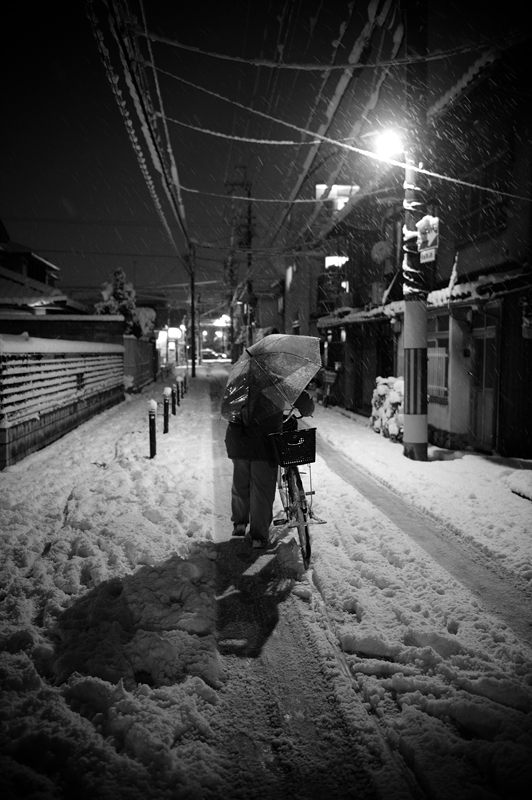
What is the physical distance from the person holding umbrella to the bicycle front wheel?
23 cm

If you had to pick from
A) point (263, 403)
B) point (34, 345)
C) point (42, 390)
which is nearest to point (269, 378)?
point (263, 403)

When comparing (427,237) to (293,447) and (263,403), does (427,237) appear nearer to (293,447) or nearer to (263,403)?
(263,403)

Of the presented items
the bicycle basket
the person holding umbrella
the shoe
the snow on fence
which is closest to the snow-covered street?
the shoe

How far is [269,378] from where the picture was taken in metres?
5.09

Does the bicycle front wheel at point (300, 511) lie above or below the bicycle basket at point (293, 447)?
below

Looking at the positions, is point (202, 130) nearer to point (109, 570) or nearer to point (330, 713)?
point (109, 570)

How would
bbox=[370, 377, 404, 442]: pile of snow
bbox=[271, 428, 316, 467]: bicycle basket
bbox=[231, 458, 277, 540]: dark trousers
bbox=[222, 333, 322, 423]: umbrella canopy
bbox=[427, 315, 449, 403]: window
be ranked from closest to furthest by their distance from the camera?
bbox=[271, 428, 316, 467]: bicycle basket → bbox=[222, 333, 322, 423]: umbrella canopy → bbox=[231, 458, 277, 540]: dark trousers → bbox=[370, 377, 404, 442]: pile of snow → bbox=[427, 315, 449, 403]: window

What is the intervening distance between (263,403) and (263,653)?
2303 millimetres

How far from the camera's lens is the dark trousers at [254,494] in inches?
210

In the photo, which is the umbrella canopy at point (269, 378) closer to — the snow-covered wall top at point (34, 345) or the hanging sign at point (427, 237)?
the hanging sign at point (427, 237)

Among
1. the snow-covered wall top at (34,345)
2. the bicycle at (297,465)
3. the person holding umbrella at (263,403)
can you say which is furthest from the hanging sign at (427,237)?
the snow-covered wall top at (34,345)

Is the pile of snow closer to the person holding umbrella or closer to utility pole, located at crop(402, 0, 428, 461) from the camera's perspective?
utility pole, located at crop(402, 0, 428, 461)

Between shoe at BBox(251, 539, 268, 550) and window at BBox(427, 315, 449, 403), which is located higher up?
window at BBox(427, 315, 449, 403)

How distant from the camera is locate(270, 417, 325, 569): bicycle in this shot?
194 inches
